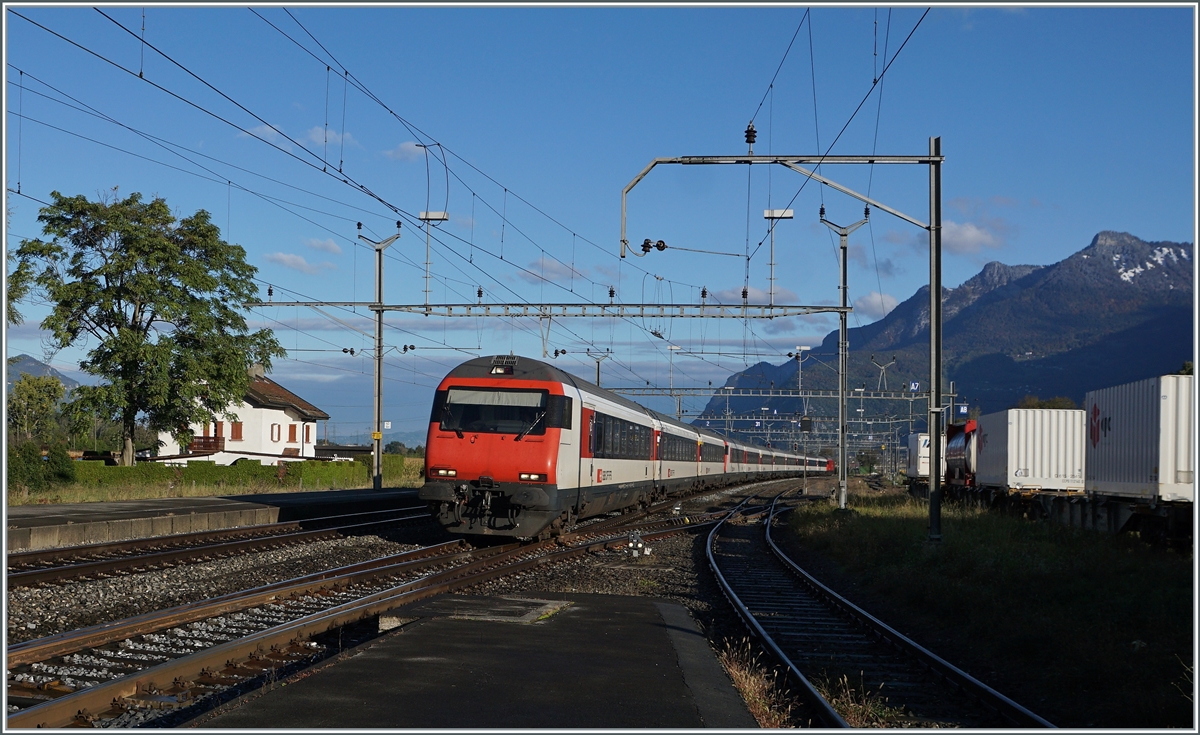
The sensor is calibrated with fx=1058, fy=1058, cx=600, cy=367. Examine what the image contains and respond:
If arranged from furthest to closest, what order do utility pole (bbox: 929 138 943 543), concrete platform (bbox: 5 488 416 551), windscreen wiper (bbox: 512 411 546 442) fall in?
1. windscreen wiper (bbox: 512 411 546 442)
2. utility pole (bbox: 929 138 943 543)
3. concrete platform (bbox: 5 488 416 551)

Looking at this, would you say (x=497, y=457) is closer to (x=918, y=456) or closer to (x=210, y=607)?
(x=210, y=607)

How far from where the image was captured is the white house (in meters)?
65.6

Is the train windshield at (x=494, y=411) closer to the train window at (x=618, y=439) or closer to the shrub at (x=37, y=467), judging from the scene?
the train window at (x=618, y=439)

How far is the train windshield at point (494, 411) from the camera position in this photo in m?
→ 20.0

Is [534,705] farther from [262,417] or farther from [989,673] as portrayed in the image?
[262,417]

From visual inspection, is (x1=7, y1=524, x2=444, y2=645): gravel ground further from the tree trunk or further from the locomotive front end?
the tree trunk

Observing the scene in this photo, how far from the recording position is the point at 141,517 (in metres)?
22.3

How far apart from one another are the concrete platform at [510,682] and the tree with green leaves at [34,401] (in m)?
66.6

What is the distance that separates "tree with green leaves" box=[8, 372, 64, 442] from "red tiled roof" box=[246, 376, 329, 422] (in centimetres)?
1235

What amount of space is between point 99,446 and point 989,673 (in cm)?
7824

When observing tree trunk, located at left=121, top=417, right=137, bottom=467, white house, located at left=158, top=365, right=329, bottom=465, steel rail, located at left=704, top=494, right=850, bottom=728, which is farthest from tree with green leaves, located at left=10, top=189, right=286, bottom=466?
steel rail, located at left=704, top=494, right=850, bottom=728

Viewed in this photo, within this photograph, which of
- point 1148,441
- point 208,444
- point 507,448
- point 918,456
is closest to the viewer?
point 1148,441

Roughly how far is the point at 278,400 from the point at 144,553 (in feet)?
185

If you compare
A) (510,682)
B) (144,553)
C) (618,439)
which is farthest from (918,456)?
(510,682)
